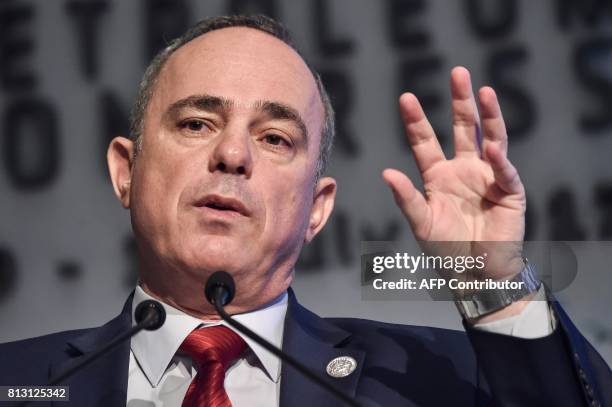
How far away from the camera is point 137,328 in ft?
4.47

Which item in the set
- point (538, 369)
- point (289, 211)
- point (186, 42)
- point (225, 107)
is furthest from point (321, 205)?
point (538, 369)

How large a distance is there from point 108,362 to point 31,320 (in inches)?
28.4

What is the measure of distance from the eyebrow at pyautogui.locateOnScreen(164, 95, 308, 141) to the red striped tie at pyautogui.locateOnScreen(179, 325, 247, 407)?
0.43 meters

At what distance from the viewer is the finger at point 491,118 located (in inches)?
57.9

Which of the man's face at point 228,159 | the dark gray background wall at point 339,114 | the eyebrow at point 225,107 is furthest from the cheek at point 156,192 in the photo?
the dark gray background wall at point 339,114

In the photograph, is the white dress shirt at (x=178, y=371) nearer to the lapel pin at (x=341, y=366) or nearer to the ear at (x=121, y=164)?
the lapel pin at (x=341, y=366)

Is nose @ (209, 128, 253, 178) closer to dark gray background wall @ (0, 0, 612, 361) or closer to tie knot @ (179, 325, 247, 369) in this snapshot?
tie knot @ (179, 325, 247, 369)

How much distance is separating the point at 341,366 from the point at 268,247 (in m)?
0.27

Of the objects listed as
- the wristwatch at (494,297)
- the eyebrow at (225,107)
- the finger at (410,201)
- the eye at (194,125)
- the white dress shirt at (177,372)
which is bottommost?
the white dress shirt at (177,372)

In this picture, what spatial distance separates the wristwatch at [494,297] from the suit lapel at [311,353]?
262 millimetres

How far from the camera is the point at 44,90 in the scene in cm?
244

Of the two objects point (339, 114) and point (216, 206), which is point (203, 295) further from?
point (339, 114)

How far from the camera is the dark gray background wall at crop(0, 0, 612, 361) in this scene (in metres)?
2.25

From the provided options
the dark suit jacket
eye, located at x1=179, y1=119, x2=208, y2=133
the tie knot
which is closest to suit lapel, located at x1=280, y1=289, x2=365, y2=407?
the dark suit jacket
